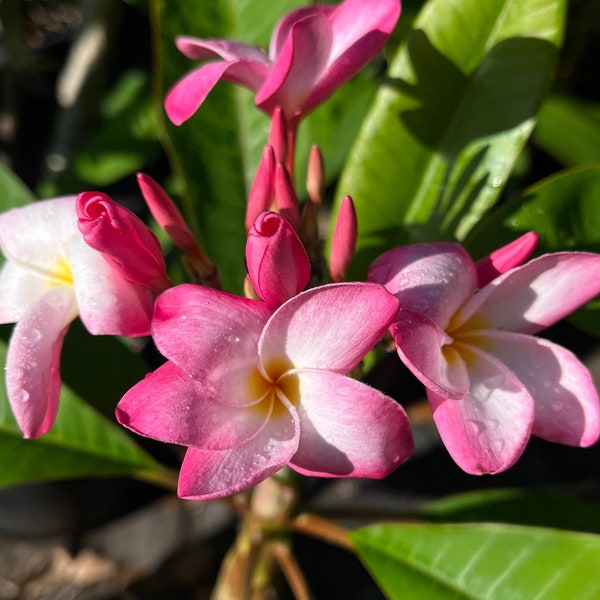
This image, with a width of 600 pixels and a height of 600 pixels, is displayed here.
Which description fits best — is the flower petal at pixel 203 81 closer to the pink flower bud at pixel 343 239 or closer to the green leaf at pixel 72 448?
the pink flower bud at pixel 343 239

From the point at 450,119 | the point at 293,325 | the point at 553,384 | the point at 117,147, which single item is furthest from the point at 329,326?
the point at 117,147

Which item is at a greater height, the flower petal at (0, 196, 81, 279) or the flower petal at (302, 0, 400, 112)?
the flower petal at (302, 0, 400, 112)

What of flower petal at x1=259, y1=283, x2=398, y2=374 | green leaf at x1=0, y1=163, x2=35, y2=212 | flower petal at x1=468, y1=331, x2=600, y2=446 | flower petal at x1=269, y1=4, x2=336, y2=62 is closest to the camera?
flower petal at x1=259, y1=283, x2=398, y2=374

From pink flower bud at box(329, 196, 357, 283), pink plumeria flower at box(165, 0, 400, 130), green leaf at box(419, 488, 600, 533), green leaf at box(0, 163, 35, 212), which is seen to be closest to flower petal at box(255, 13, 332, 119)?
pink plumeria flower at box(165, 0, 400, 130)

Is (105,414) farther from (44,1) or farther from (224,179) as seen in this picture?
(44,1)

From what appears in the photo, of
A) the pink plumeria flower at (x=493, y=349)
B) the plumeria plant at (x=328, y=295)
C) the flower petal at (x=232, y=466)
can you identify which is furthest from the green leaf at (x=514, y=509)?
the flower petal at (x=232, y=466)

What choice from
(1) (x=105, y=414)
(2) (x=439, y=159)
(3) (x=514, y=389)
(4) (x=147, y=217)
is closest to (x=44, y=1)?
(4) (x=147, y=217)

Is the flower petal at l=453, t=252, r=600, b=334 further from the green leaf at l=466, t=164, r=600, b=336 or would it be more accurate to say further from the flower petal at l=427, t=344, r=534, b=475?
the green leaf at l=466, t=164, r=600, b=336

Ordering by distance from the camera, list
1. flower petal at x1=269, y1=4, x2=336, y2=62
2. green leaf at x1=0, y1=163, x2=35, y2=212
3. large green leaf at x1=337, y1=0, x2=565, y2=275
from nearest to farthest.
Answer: flower petal at x1=269, y1=4, x2=336, y2=62 → large green leaf at x1=337, y1=0, x2=565, y2=275 → green leaf at x1=0, y1=163, x2=35, y2=212
